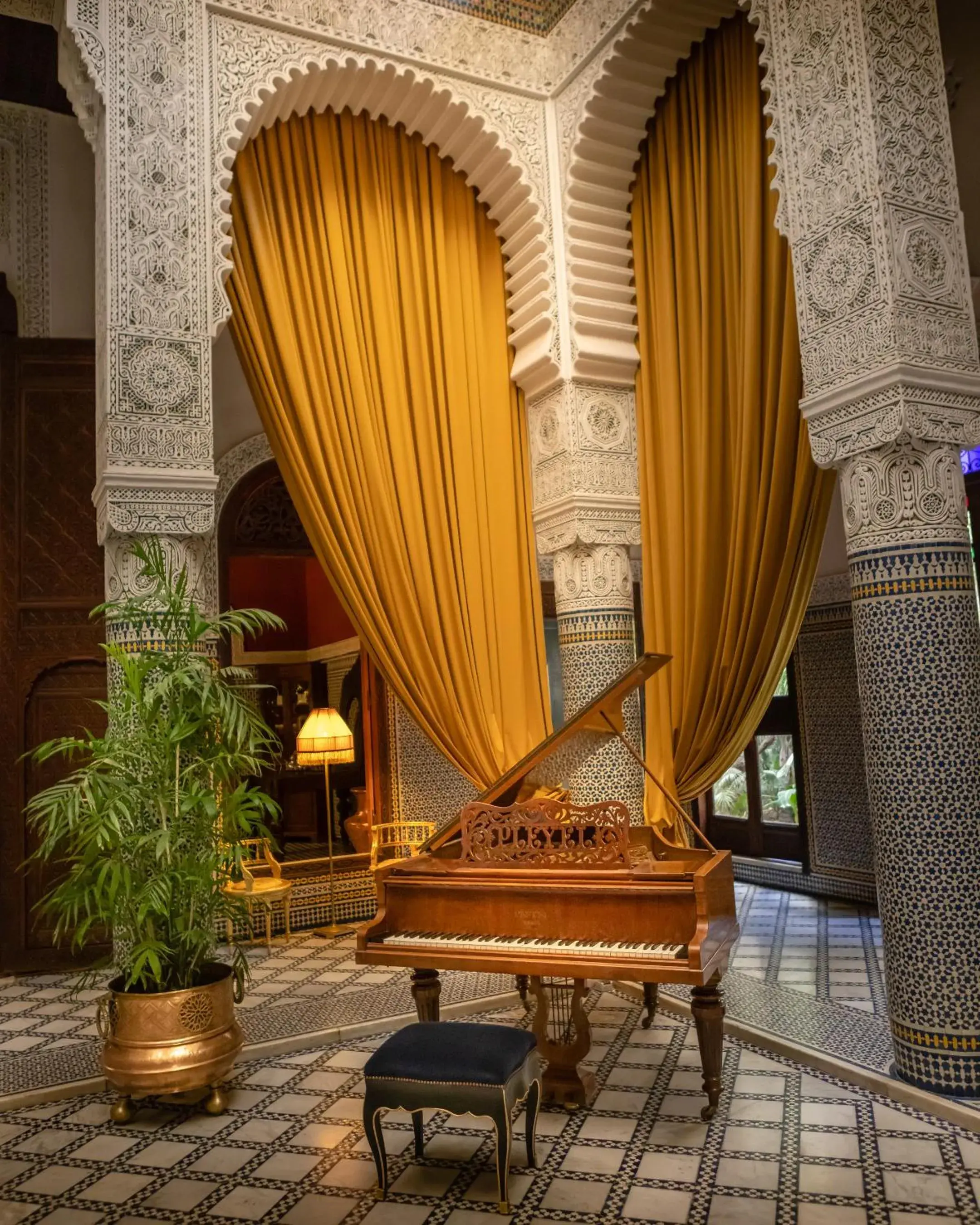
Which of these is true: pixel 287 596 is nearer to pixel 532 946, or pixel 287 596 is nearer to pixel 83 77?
pixel 83 77

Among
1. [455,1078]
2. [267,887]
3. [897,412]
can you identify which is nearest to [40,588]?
[267,887]

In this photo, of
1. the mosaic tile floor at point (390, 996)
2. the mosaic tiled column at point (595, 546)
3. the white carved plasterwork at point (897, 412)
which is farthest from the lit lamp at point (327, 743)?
the white carved plasterwork at point (897, 412)

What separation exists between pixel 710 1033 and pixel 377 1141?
3.40 feet

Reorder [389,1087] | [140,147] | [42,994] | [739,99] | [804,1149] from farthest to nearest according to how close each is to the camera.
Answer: [42,994], [739,99], [140,147], [804,1149], [389,1087]

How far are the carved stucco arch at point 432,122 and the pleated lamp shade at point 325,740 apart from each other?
2.28 metres

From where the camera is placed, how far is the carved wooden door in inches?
200

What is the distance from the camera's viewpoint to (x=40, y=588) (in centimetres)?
521

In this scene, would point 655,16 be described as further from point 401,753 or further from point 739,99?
point 401,753

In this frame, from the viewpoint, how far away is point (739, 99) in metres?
4.23

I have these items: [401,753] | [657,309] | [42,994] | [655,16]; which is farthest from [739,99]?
[42,994]

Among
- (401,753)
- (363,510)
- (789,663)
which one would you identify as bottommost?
(401,753)

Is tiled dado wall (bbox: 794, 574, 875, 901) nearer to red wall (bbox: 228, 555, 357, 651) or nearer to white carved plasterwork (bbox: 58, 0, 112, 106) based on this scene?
red wall (bbox: 228, 555, 357, 651)

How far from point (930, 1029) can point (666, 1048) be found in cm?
96

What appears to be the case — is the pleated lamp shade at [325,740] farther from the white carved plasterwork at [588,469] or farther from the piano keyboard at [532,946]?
the piano keyboard at [532,946]
